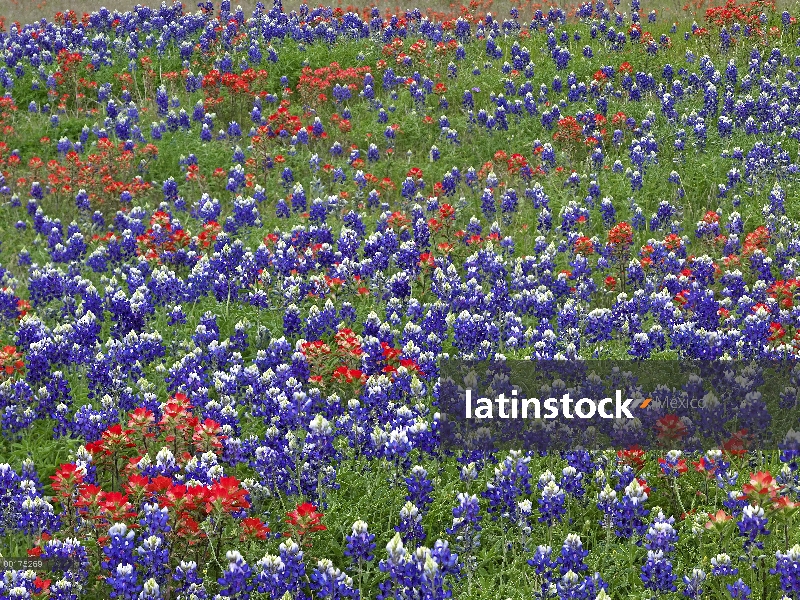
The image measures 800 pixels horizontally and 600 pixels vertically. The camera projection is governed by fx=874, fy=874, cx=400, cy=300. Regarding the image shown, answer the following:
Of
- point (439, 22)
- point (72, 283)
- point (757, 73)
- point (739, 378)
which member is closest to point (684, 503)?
point (739, 378)

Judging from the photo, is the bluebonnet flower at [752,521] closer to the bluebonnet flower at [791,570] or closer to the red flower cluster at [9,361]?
the bluebonnet flower at [791,570]

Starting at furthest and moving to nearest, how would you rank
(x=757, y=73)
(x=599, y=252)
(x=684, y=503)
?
(x=757, y=73), (x=599, y=252), (x=684, y=503)

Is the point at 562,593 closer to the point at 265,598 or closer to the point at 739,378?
the point at 265,598

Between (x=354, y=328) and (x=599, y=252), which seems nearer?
(x=354, y=328)

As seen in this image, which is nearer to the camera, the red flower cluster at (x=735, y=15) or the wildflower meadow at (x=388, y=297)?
the wildflower meadow at (x=388, y=297)

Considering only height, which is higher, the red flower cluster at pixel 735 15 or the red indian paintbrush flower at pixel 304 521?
the red flower cluster at pixel 735 15
